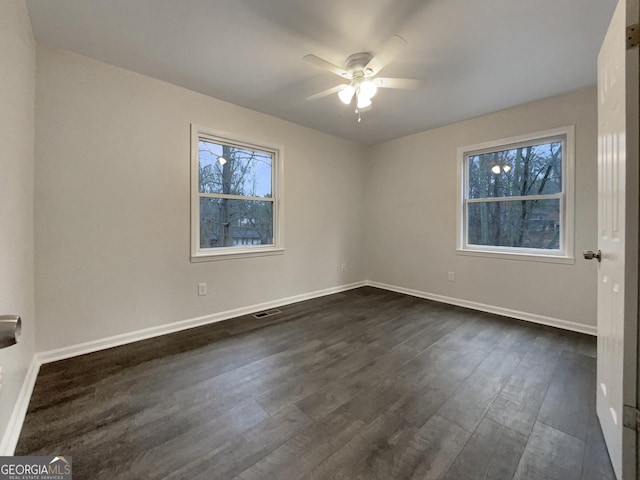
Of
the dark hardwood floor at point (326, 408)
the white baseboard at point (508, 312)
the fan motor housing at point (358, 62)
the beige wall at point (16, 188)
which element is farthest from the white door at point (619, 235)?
the beige wall at point (16, 188)

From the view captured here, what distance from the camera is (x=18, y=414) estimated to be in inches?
58.0

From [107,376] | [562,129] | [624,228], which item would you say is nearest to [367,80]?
[624,228]

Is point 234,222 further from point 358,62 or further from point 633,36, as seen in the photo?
point 633,36

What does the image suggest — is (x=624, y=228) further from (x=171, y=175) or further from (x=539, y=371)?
(x=171, y=175)

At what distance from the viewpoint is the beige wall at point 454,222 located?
279cm

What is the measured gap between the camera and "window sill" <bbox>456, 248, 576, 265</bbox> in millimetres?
2916

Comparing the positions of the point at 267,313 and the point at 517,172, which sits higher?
the point at 517,172

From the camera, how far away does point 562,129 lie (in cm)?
287

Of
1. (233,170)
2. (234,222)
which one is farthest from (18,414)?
(233,170)

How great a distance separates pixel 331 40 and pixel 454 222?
2770mm

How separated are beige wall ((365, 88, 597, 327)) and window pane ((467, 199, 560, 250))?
23cm

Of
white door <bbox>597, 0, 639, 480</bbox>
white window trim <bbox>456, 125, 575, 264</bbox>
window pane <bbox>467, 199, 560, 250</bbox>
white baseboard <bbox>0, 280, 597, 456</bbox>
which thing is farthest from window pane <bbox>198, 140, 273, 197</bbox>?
white door <bbox>597, 0, 639, 480</bbox>

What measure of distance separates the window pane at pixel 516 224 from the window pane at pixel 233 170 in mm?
2846

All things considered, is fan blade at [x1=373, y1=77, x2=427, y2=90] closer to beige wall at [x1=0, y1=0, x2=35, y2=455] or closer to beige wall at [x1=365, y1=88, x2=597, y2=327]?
beige wall at [x1=365, y1=88, x2=597, y2=327]
